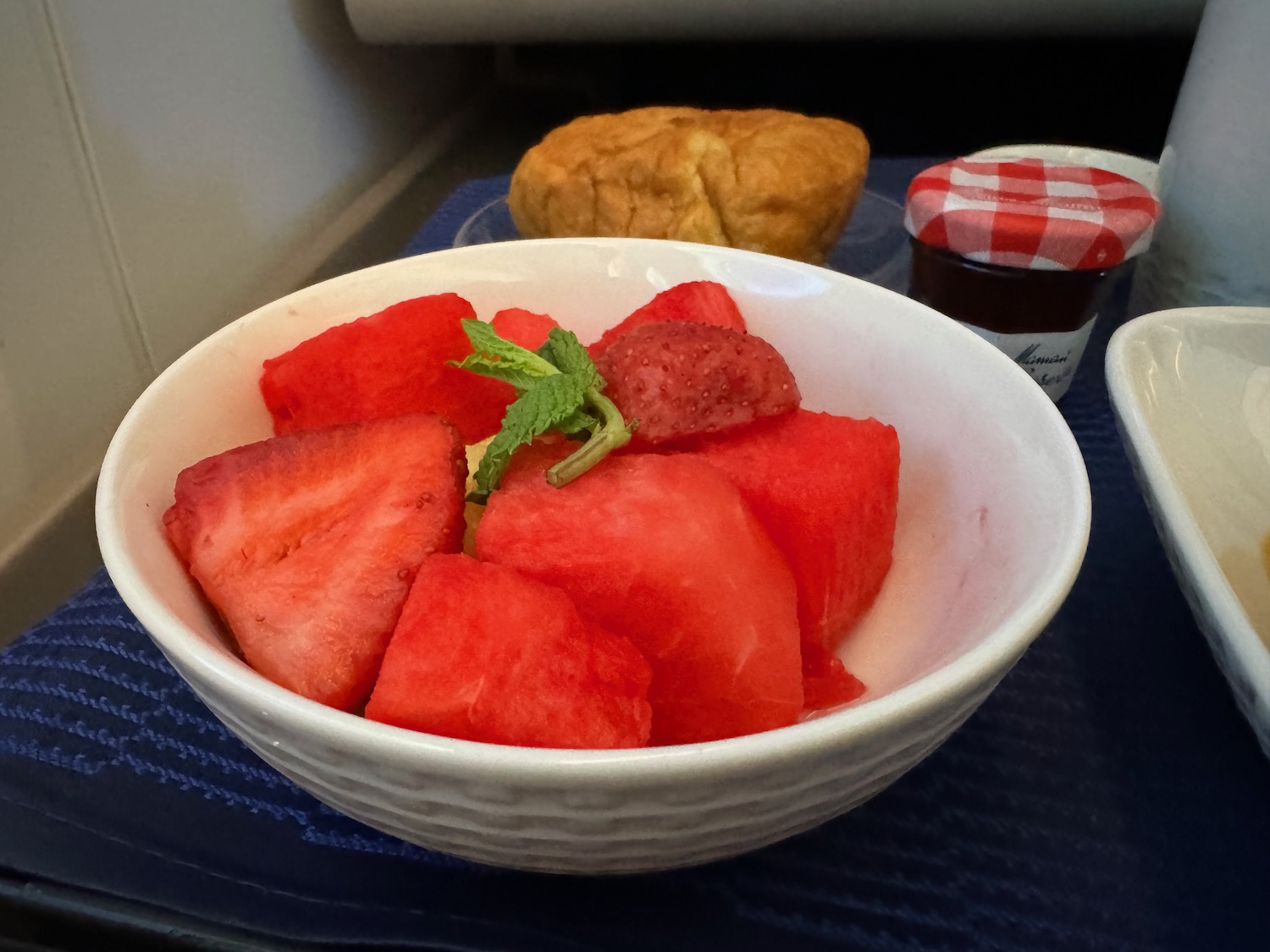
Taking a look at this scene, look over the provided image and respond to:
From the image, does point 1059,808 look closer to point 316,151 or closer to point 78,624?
point 78,624

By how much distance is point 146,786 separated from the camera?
0.54 meters

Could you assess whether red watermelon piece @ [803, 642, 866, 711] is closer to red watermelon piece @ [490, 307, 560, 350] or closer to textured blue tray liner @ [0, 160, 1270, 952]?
textured blue tray liner @ [0, 160, 1270, 952]

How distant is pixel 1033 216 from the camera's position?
77cm

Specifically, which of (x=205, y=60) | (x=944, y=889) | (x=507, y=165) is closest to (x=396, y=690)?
(x=944, y=889)

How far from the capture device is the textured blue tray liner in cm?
47

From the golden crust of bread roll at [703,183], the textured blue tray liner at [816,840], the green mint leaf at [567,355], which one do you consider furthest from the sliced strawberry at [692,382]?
the golden crust of bread roll at [703,183]

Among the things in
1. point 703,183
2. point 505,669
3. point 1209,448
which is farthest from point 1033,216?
point 505,669

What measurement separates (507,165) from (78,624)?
1.27 meters

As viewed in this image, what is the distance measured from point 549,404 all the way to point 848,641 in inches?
9.5

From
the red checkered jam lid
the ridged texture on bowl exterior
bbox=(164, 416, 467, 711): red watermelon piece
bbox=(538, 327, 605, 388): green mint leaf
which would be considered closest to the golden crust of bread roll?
the red checkered jam lid

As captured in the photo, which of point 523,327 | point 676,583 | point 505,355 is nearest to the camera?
point 676,583

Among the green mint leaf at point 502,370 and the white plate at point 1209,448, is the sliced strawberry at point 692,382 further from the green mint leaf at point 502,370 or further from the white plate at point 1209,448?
the white plate at point 1209,448

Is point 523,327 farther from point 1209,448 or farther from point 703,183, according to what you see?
point 1209,448

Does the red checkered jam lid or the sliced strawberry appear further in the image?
the red checkered jam lid
